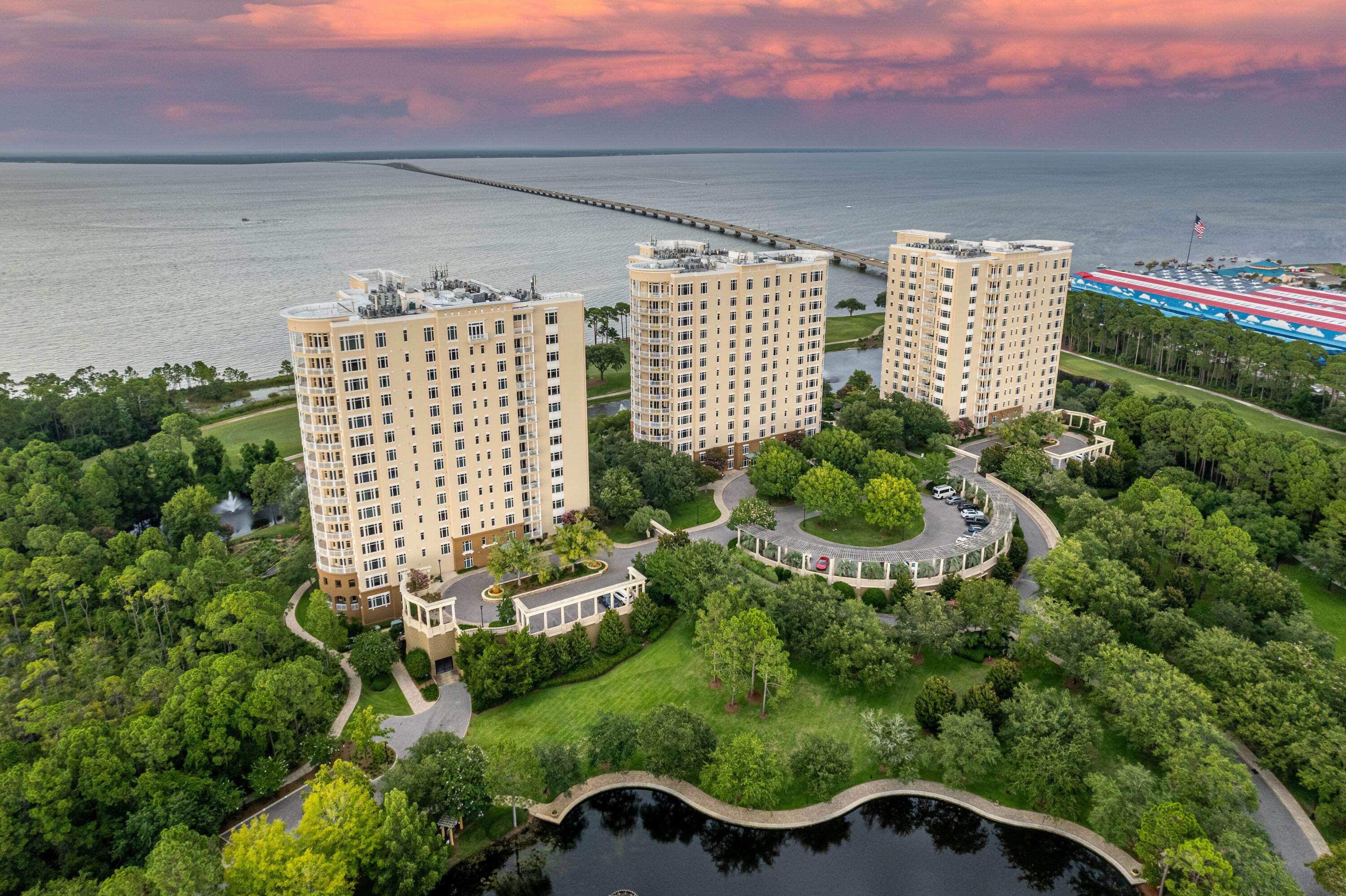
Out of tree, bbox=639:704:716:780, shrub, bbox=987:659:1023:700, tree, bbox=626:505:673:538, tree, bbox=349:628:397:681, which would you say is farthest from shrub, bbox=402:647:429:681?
shrub, bbox=987:659:1023:700

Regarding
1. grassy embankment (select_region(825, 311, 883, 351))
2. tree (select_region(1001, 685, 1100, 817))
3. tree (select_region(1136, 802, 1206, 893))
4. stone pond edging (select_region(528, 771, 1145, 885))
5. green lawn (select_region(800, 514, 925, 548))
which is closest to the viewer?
tree (select_region(1136, 802, 1206, 893))

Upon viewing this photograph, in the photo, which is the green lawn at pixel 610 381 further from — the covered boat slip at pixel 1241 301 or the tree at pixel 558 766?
the covered boat slip at pixel 1241 301

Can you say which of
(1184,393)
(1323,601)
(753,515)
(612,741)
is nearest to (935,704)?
(612,741)

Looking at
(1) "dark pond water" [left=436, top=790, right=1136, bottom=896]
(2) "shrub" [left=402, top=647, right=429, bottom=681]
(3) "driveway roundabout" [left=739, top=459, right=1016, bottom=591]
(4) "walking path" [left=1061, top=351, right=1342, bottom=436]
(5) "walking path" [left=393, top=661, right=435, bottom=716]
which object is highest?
(4) "walking path" [left=1061, top=351, right=1342, bottom=436]

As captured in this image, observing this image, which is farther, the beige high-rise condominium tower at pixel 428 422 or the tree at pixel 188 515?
the tree at pixel 188 515

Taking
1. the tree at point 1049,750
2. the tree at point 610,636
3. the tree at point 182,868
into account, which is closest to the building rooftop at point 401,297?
the tree at point 610,636

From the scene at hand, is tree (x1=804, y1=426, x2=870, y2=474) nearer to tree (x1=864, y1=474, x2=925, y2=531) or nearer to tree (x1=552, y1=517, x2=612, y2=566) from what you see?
tree (x1=864, y1=474, x2=925, y2=531)
